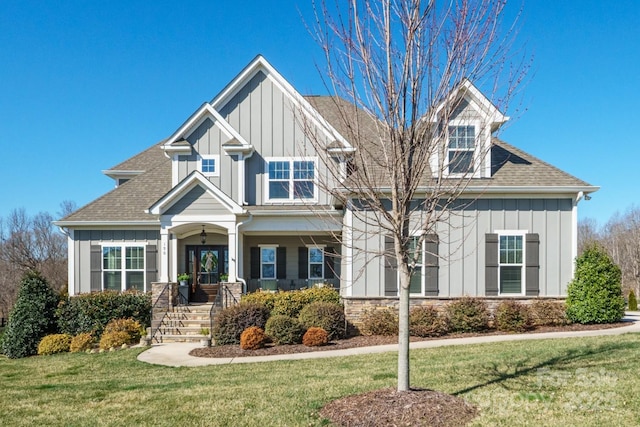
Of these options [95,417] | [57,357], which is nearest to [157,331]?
[57,357]

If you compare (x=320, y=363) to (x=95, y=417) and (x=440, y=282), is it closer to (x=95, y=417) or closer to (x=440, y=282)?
(x=95, y=417)

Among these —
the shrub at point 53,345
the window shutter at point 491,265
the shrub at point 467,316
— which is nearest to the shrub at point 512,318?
the shrub at point 467,316

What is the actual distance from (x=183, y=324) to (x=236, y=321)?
2603mm

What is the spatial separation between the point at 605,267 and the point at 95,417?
42.0 ft

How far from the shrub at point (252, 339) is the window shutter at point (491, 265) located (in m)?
6.64

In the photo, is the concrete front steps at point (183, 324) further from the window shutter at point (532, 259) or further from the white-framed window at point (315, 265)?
the window shutter at point (532, 259)

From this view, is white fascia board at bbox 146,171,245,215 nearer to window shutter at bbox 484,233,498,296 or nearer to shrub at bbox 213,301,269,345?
shrub at bbox 213,301,269,345

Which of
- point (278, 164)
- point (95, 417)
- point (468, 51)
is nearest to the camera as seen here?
point (468, 51)

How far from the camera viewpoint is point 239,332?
12.2m

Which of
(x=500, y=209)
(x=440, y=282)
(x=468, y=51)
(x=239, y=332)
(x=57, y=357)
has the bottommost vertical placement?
(x=57, y=357)

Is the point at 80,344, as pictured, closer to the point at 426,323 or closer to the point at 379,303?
the point at 379,303

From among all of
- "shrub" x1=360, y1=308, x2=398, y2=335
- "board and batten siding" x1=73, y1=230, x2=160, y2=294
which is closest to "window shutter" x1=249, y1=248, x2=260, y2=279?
"board and batten siding" x1=73, y1=230, x2=160, y2=294

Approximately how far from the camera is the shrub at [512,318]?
41.3ft

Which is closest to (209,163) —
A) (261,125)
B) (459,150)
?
(261,125)
